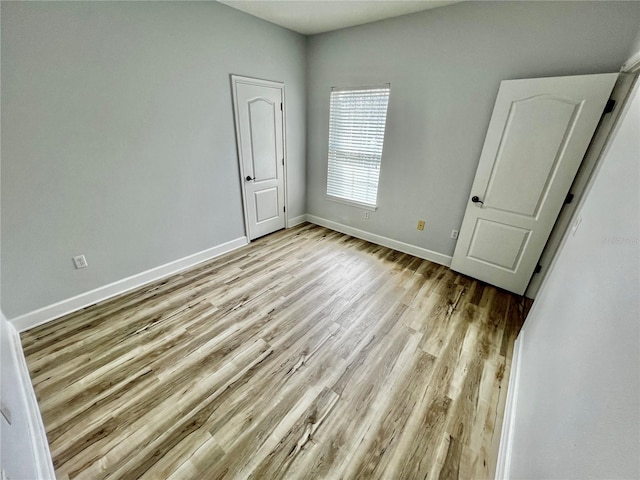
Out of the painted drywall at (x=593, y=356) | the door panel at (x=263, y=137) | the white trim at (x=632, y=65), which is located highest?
the white trim at (x=632, y=65)

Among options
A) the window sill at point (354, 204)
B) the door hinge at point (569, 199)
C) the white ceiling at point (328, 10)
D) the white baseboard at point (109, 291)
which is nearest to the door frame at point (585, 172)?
the door hinge at point (569, 199)

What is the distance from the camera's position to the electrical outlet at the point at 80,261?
2221mm

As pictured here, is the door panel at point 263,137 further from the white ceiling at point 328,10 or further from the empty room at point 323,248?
the white ceiling at point 328,10

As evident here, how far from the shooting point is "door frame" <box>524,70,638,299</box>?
74.2 inches

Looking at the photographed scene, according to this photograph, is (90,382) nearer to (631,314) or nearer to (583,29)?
(631,314)

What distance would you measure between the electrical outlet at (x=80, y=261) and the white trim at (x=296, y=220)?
2.55 metres

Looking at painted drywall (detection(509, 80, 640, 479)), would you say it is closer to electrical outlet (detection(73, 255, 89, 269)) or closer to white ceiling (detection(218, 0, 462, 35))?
white ceiling (detection(218, 0, 462, 35))

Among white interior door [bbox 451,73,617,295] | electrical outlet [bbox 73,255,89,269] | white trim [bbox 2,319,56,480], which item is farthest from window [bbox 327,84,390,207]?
white trim [bbox 2,319,56,480]

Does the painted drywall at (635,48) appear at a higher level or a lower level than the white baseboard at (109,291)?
higher

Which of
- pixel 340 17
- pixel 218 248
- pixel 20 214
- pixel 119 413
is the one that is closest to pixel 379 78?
pixel 340 17

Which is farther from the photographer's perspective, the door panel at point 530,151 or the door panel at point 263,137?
the door panel at point 263,137

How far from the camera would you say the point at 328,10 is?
265cm

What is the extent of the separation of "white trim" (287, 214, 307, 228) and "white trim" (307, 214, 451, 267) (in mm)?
91

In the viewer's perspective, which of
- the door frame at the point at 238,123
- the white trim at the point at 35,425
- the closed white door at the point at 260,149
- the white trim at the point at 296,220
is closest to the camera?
the white trim at the point at 35,425
